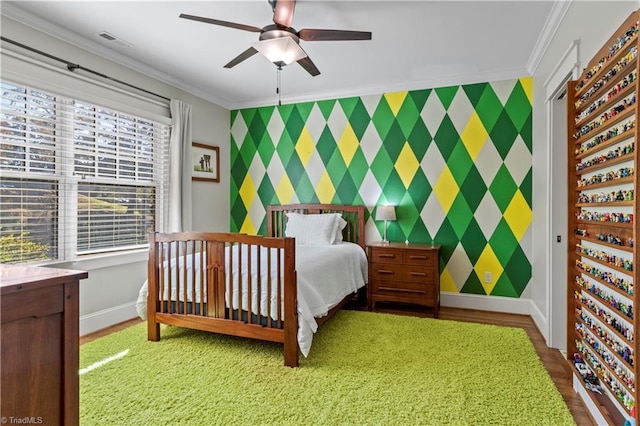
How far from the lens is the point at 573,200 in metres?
2.18

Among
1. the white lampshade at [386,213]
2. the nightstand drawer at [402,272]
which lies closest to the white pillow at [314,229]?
the white lampshade at [386,213]

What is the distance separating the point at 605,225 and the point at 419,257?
6.73 feet

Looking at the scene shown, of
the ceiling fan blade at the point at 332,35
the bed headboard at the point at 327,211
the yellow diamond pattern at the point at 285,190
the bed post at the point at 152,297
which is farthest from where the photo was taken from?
the yellow diamond pattern at the point at 285,190

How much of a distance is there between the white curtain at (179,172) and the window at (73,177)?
102 millimetres

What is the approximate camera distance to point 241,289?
2611 mm

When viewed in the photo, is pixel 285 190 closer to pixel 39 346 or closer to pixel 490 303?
pixel 490 303

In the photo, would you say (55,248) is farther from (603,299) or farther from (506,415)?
(603,299)

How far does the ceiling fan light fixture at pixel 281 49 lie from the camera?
7.90ft

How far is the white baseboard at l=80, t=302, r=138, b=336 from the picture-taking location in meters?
3.15

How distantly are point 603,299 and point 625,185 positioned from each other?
57 centimetres

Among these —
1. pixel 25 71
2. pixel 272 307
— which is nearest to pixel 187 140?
pixel 25 71

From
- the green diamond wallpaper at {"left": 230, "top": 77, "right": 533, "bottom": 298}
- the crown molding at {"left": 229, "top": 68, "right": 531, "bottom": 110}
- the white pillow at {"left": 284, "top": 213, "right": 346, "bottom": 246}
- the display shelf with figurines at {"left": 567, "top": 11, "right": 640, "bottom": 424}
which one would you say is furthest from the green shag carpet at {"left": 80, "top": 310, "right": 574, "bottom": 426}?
the crown molding at {"left": 229, "top": 68, "right": 531, "bottom": 110}

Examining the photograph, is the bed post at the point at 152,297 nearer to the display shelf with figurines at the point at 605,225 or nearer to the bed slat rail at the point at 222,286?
the bed slat rail at the point at 222,286

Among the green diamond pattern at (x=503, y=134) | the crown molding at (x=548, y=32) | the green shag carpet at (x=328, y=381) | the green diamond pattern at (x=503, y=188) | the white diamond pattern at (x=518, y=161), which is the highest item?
the crown molding at (x=548, y=32)
